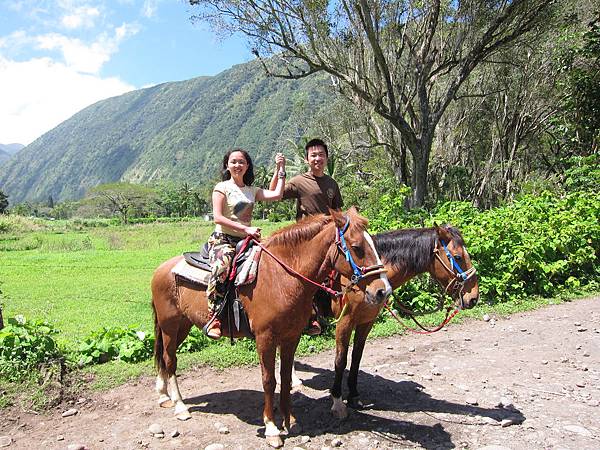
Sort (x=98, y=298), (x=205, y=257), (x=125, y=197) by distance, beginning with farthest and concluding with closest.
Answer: (x=125, y=197)
(x=98, y=298)
(x=205, y=257)

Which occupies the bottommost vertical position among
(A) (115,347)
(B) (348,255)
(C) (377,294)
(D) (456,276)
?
(A) (115,347)

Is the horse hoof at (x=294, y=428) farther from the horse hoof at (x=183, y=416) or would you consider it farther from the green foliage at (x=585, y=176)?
the green foliage at (x=585, y=176)

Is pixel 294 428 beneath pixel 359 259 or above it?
beneath

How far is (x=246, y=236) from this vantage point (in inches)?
156

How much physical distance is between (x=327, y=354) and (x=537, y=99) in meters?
18.9

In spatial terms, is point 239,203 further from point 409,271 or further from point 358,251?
point 409,271

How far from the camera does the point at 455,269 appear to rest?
4309 mm

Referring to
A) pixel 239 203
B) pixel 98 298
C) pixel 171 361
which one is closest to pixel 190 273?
pixel 239 203

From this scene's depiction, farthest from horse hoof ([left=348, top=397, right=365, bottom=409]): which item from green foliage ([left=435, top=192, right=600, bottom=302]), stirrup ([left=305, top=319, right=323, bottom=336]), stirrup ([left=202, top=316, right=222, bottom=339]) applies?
green foliage ([left=435, top=192, right=600, bottom=302])

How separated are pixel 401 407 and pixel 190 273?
253 cm

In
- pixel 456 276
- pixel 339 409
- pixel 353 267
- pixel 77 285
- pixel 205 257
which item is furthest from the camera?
pixel 77 285

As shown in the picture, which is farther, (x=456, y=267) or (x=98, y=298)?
(x=98, y=298)

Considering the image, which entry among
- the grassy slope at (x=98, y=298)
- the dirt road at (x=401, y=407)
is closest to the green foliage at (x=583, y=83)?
the grassy slope at (x=98, y=298)

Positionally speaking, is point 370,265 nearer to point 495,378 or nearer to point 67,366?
point 495,378
